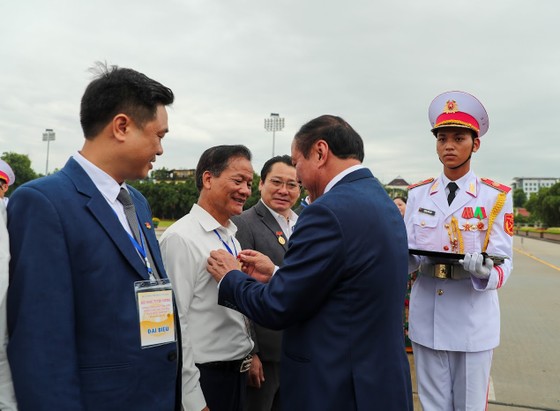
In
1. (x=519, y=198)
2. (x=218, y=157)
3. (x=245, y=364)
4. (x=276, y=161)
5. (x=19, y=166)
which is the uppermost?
(x=519, y=198)

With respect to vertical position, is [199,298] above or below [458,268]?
below

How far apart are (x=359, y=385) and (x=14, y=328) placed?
133 cm

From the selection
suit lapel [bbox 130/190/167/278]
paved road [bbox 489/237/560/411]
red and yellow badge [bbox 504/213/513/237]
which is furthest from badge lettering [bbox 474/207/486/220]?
paved road [bbox 489/237/560/411]

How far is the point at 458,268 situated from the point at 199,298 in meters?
1.58

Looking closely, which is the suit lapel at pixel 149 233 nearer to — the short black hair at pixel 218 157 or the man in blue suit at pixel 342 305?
the man in blue suit at pixel 342 305

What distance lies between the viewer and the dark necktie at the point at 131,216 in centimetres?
178

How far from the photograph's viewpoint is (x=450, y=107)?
2.98m

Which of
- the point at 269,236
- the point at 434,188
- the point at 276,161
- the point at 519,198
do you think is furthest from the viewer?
the point at 519,198

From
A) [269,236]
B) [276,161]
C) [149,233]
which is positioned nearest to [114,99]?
[149,233]

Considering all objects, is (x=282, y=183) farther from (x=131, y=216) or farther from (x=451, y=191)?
(x=131, y=216)

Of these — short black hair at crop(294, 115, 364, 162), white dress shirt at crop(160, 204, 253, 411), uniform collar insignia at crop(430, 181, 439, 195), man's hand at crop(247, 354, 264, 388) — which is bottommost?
man's hand at crop(247, 354, 264, 388)

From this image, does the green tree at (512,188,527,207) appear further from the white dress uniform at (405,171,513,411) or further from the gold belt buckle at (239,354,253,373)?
the gold belt buckle at (239,354,253,373)

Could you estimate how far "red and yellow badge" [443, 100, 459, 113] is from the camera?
2.95m

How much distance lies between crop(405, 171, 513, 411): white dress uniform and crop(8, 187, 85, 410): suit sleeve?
2.19 metres
